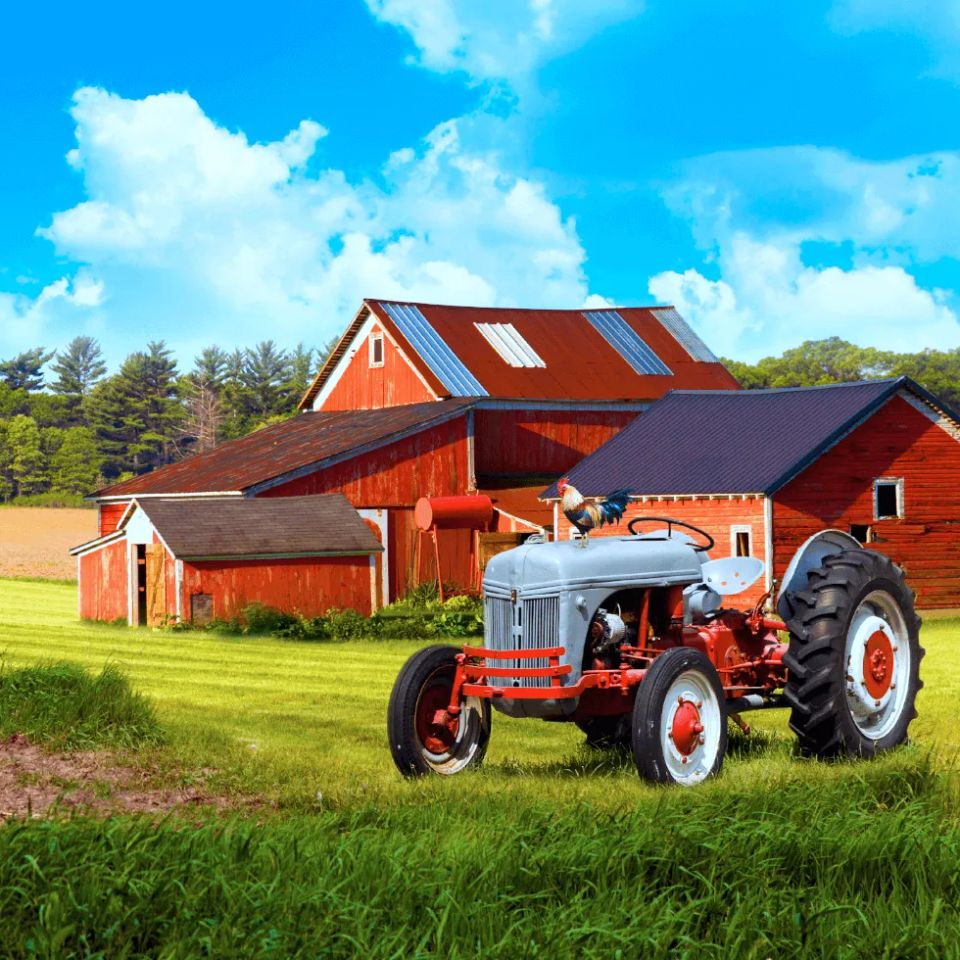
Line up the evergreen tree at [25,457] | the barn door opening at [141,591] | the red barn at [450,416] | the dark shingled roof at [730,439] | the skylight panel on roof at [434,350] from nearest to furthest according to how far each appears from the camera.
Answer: the barn door opening at [141,591], the dark shingled roof at [730,439], the red barn at [450,416], the skylight panel on roof at [434,350], the evergreen tree at [25,457]

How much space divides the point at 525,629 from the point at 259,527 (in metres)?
19.2

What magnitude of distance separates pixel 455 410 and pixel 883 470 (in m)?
10.4

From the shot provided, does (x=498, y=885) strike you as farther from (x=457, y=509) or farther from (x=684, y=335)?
(x=684, y=335)

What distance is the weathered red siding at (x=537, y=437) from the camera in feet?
127

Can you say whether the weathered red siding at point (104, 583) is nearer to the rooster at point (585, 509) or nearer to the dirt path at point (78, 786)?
the dirt path at point (78, 786)

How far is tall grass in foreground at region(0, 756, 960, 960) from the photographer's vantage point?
557cm

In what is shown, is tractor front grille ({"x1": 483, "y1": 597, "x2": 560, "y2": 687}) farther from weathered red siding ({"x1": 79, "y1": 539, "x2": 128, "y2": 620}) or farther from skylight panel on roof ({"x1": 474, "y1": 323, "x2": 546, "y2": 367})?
skylight panel on roof ({"x1": 474, "y1": 323, "x2": 546, "y2": 367})

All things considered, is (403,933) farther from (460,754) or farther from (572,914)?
(460,754)

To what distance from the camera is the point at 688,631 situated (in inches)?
416

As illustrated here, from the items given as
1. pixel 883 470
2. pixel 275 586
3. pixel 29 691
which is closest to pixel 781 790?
pixel 29 691

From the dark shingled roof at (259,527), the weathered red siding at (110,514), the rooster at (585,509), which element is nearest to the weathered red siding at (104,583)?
the dark shingled roof at (259,527)

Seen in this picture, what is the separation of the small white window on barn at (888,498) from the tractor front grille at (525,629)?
22.3 m

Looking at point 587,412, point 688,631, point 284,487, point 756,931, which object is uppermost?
point 587,412

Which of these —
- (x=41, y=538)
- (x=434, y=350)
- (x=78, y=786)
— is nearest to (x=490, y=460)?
(x=434, y=350)
